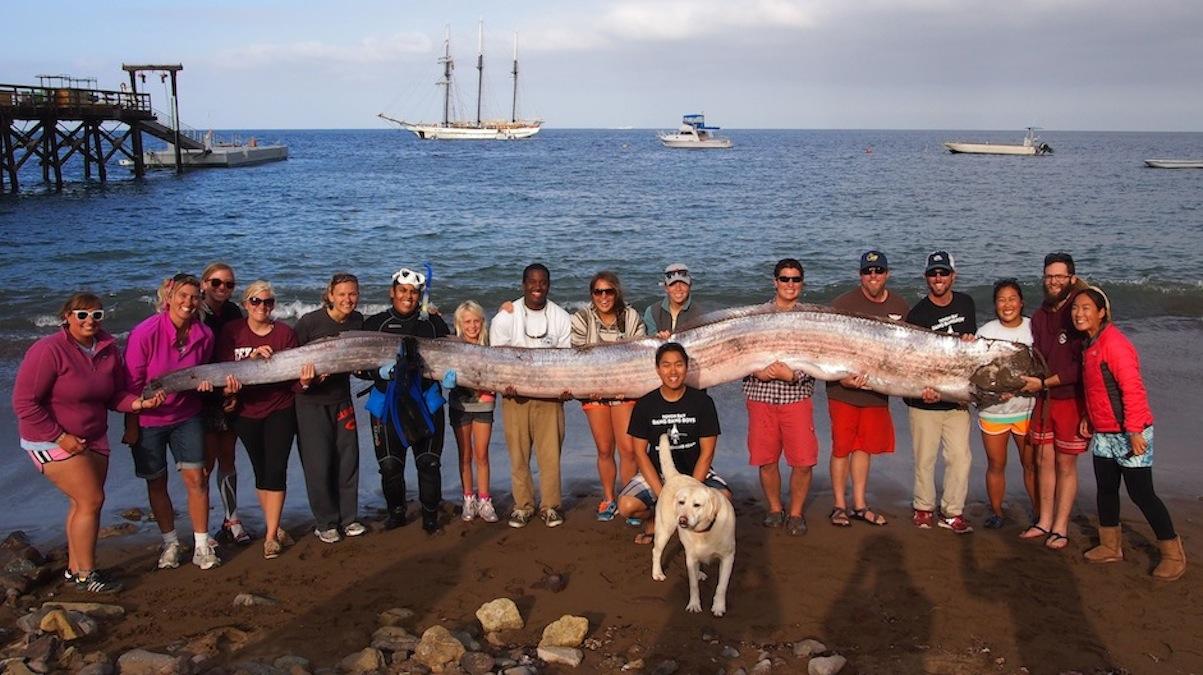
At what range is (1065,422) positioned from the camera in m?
6.49

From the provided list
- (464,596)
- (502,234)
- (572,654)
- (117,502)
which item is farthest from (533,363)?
(502,234)

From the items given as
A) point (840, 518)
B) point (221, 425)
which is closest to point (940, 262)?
point (840, 518)

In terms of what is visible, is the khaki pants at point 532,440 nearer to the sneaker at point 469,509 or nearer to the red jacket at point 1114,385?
the sneaker at point 469,509

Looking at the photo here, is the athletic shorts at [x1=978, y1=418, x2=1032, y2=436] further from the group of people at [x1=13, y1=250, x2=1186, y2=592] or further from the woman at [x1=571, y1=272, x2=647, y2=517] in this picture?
the woman at [x1=571, y1=272, x2=647, y2=517]

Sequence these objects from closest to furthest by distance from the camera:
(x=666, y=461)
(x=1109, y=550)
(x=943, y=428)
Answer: (x=666, y=461) < (x=1109, y=550) < (x=943, y=428)

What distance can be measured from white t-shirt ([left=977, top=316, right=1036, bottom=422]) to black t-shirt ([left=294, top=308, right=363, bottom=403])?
4.73 meters

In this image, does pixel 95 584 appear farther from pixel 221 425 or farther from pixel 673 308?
pixel 673 308

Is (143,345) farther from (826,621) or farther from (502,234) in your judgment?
(502,234)

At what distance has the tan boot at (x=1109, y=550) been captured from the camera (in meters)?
6.31

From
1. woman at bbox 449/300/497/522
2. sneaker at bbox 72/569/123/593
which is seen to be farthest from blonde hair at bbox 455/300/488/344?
sneaker at bbox 72/569/123/593

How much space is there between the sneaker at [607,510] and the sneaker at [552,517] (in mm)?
317

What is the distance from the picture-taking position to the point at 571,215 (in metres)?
35.6

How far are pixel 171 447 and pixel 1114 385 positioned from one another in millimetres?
6450

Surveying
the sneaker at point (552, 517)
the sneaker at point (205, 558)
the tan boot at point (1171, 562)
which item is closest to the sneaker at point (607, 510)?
the sneaker at point (552, 517)
